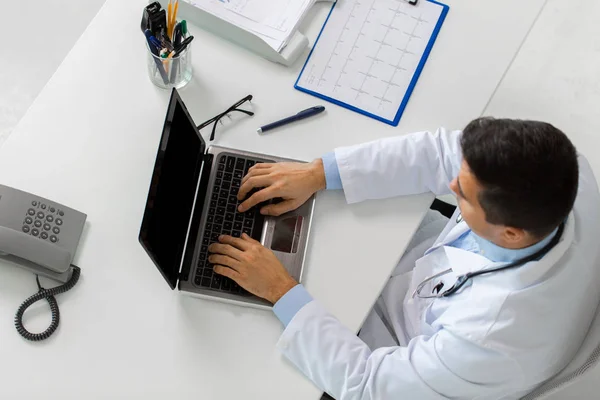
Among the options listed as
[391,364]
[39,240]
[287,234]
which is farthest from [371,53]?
[39,240]

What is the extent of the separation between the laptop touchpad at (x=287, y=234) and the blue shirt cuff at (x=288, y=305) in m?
0.11

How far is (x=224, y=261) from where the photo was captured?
1.17 metres

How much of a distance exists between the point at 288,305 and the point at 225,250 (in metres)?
0.17

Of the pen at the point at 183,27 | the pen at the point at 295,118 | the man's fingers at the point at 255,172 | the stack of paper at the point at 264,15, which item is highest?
the stack of paper at the point at 264,15

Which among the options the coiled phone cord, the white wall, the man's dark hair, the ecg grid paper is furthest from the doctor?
the white wall

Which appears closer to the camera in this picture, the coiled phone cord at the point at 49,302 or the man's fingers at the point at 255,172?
the coiled phone cord at the point at 49,302

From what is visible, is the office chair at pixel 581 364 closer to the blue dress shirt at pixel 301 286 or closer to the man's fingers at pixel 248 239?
the blue dress shirt at pixel 301 286

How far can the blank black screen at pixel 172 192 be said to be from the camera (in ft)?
3.35

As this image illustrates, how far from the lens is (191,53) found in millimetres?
1383

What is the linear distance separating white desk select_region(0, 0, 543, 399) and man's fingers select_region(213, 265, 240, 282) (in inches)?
2.5

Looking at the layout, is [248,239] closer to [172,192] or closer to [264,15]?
[172,192]

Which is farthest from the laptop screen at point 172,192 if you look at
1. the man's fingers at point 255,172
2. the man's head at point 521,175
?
the man's head at point 521,175

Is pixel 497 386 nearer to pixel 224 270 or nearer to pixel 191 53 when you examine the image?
pixel 224 270

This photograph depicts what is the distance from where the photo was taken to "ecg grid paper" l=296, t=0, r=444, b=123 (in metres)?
1.37
